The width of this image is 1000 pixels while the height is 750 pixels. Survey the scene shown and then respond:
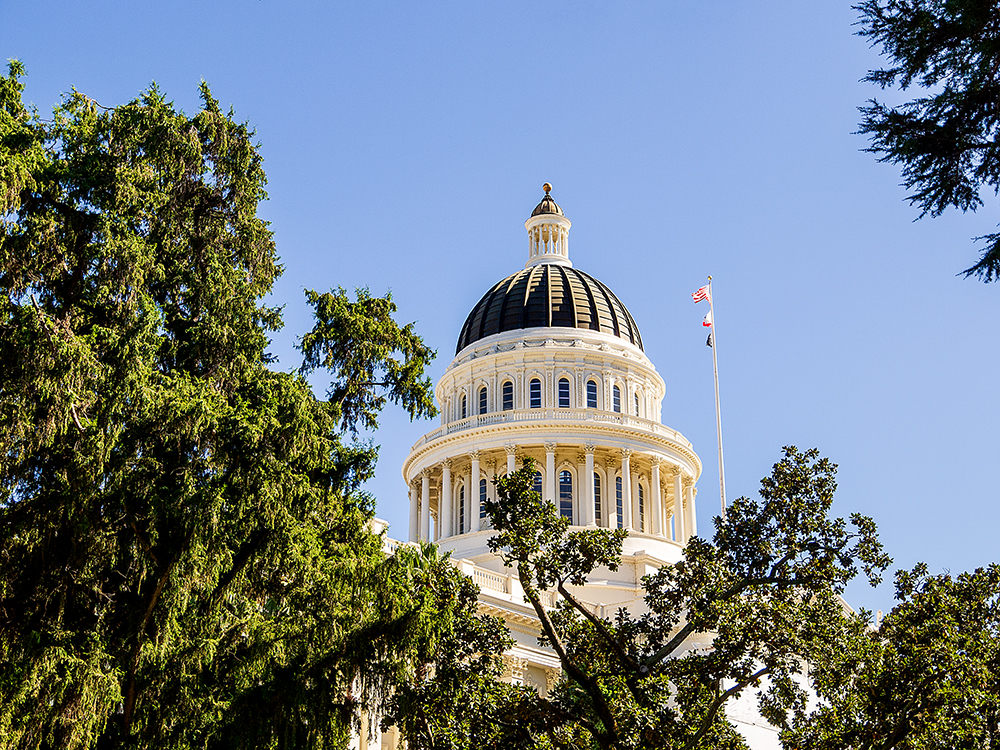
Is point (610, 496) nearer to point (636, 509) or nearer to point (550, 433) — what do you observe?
point (636, 509)

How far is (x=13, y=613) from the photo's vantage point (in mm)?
18312

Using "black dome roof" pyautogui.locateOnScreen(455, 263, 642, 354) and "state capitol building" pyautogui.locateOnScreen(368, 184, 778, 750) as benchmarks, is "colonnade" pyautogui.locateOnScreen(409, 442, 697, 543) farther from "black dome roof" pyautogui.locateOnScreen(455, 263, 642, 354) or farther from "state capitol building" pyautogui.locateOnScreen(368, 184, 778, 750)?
"black dome roof" pyautogui.locateOnScreen(455, 263, 642, 354)

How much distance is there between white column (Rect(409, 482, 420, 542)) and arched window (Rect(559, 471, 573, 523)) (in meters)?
8.40

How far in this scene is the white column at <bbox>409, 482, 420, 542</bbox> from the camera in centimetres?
6438

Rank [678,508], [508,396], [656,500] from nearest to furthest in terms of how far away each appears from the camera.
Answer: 1. [656,500]
2. [678,508]
3. [508,396]

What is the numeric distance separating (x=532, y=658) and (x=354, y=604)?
21.1 meters

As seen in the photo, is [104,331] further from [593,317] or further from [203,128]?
[593,317]

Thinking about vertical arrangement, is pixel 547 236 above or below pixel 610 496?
above

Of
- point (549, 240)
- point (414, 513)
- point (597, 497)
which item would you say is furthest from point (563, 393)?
point (549, 240)

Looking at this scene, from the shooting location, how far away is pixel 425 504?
6488 centimetres

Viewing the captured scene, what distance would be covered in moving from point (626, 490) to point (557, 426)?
4.90 metres

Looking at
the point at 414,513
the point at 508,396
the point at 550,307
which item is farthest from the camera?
the point at 550,307

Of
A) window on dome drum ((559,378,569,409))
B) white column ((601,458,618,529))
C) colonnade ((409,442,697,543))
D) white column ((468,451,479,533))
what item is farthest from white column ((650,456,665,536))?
white column ((468,451,479,533))

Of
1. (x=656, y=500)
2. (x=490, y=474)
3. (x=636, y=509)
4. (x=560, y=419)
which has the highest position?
(x=560, y=419)
